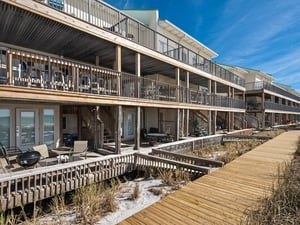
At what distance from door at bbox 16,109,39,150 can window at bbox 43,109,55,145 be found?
1.40ft

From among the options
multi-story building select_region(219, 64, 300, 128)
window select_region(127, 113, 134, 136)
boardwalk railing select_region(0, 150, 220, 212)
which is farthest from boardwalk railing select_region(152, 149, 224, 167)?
multi-story building select_region(219, 64, 300, 128)

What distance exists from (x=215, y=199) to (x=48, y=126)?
32.6 feet

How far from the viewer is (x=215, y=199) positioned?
427 cm

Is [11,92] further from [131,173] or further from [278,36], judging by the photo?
[278,36]

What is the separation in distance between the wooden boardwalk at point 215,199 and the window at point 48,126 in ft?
29.2

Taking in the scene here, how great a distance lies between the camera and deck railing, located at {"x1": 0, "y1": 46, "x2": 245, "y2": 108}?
6.74 meters

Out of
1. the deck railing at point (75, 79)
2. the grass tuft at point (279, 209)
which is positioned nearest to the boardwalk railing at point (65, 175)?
the grass tuft at point (279, 209)

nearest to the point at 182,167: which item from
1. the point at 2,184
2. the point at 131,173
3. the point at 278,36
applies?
the point at 131,173

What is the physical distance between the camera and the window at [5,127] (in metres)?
9.01

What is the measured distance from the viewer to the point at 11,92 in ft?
18.9

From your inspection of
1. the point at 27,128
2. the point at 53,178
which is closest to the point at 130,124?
the point at 27,128

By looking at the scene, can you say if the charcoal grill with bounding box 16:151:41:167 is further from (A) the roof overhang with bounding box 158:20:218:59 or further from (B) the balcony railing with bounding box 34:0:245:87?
(A) the roof overhang with bounding box 158:20:218:59

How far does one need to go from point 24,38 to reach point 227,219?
10.8 meters

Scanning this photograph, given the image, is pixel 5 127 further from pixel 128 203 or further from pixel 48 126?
pixel 128 203
